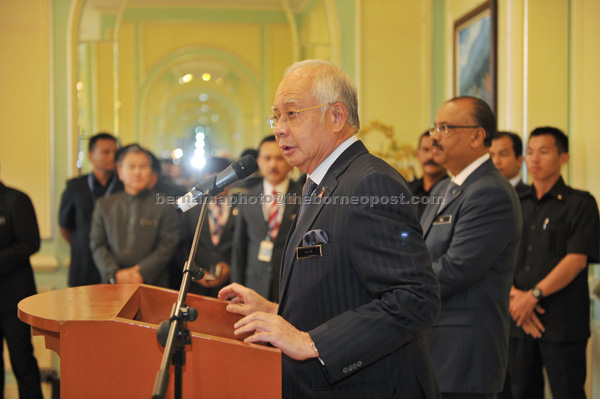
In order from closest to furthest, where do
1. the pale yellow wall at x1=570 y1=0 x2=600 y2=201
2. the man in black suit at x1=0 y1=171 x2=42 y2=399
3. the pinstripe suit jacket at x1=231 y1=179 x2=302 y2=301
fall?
the pale yellow wall at x1=570 y1=0 x2=600 y2=201 < the man in black suit at x1=0 y1=171 x2=42 y2=399 < the pinstripe suit jacket at x1=231 y1=179 x2=302 y2=301

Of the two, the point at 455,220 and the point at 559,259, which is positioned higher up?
the point at 455,220

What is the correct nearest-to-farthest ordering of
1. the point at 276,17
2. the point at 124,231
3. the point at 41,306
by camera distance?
1. the point at 41,306
2. the point at 124,231
3. the point at 276,17

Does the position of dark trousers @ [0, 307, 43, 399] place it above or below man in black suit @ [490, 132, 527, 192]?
below

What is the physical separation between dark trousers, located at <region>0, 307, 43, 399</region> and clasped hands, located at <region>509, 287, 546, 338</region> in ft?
10.1

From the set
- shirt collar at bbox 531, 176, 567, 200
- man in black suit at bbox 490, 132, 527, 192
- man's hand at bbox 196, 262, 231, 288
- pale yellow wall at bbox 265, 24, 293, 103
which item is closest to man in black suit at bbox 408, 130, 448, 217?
man in black suit at bbox 490, 132, 527, 192

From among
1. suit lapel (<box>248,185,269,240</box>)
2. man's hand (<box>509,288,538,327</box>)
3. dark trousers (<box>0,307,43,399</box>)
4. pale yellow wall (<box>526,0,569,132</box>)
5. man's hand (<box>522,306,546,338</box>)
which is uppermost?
pale yellow wall (<box>526,0,569,132</box>)

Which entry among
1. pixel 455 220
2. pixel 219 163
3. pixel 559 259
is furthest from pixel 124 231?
pixel 559 259

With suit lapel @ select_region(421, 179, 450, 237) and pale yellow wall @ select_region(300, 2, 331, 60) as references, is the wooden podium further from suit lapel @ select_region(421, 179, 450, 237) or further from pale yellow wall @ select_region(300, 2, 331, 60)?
pale yellow wall @ select_region(300, 2, 331, 60)

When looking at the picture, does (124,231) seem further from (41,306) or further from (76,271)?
(41,306)

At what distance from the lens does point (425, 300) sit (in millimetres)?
1639

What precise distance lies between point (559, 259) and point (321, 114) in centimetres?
243

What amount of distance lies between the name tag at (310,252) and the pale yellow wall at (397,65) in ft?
14.2

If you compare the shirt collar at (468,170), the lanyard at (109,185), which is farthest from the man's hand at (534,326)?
the lanyard at (109,185)

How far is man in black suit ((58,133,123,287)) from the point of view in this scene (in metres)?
4.79
